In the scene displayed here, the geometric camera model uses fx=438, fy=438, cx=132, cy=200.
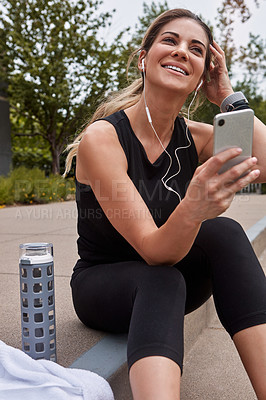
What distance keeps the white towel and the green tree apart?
13.7 metres

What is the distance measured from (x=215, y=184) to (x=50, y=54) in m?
15.4

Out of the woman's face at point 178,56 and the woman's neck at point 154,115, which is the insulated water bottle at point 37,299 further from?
the woman's face at point 178,56

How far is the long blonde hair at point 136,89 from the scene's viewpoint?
199 cm

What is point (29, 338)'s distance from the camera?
1.65 metres

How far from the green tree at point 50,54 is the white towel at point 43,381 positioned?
540 inches

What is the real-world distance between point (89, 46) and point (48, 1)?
200 cm

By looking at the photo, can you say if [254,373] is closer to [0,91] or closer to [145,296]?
[145,296]

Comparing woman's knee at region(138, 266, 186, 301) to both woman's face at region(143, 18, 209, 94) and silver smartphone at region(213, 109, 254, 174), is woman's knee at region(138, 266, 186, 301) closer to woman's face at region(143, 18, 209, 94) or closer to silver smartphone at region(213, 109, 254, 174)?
silver smartphone at region(213, 109, 254, 174)

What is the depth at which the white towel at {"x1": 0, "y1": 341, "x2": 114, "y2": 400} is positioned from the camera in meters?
1.34

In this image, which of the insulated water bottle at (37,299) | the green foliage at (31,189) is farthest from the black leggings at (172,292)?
the green foliage at (31,189)

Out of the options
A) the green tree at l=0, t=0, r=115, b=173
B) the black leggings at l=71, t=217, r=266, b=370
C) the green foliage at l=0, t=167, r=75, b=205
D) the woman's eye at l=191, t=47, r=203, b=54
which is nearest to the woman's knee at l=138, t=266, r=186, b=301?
the black leggings at l=71, t=217, r=266, b=370

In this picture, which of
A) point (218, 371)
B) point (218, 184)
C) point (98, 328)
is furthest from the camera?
point (218, 371)

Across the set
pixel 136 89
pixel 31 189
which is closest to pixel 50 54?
pixel 31 189

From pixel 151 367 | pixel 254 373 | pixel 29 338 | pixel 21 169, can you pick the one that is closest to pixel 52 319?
pixel 29 338
